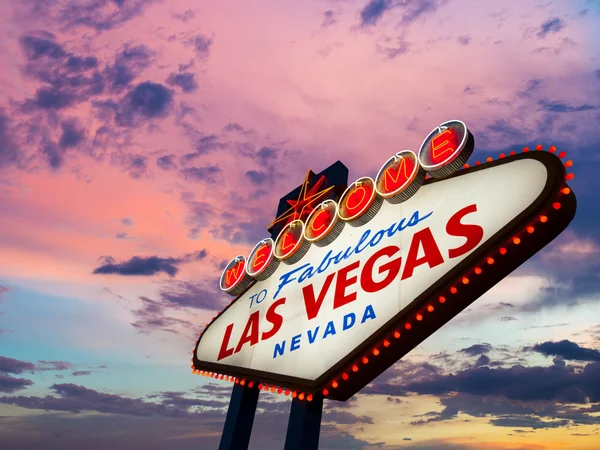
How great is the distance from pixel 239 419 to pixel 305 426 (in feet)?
8.85

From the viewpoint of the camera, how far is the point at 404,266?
8828mm

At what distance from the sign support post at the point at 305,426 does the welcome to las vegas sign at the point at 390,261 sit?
44 centimetres

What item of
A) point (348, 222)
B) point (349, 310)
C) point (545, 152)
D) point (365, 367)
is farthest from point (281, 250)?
point (545, 152)

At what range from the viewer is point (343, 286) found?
385 inches

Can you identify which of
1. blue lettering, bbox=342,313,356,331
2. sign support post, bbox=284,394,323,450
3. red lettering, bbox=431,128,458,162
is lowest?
sign support post, bbox=284,394,323,450

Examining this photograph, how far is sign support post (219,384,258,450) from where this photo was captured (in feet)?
36.8

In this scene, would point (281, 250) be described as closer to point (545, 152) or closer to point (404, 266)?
point (404, 266)

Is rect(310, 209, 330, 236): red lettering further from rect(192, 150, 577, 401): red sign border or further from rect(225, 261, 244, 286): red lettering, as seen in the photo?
rect(192, 150, 577, 401): red sign border

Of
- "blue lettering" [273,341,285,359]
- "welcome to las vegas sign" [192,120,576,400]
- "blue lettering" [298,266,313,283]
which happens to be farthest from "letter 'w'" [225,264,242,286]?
"blue lettering" [273,341,285,359]

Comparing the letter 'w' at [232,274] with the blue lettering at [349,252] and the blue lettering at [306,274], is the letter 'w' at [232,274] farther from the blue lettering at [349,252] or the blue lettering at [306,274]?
the blue lettering at [306,274]

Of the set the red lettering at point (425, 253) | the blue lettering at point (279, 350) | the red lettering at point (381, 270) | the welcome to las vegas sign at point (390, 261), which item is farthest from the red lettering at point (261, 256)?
the red lettering at point (425, 253)

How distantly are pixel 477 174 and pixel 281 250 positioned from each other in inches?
195

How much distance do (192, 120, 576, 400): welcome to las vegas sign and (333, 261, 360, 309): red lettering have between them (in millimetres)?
28

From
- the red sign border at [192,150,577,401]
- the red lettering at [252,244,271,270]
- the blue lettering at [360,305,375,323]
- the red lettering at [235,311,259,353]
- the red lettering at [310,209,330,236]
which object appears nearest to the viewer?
the red sign border at [192,150,577,401]
